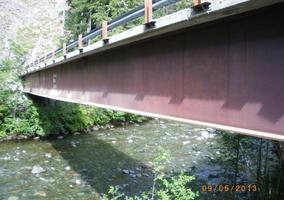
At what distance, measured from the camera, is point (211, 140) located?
748 inches

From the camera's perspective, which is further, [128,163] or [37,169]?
[128,163]

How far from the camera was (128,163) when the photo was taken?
53.1ft

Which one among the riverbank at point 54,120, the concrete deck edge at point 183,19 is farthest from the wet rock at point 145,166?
the riverbank at point 54,120

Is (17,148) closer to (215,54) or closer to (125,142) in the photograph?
(125,142)

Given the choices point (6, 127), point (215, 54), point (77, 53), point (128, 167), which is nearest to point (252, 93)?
point (215, 54)

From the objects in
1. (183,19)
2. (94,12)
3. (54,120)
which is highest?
(94,12)

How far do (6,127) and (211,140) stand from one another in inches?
470

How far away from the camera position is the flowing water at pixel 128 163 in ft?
36.3

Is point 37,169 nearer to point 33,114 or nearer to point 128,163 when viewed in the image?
point 128,163
